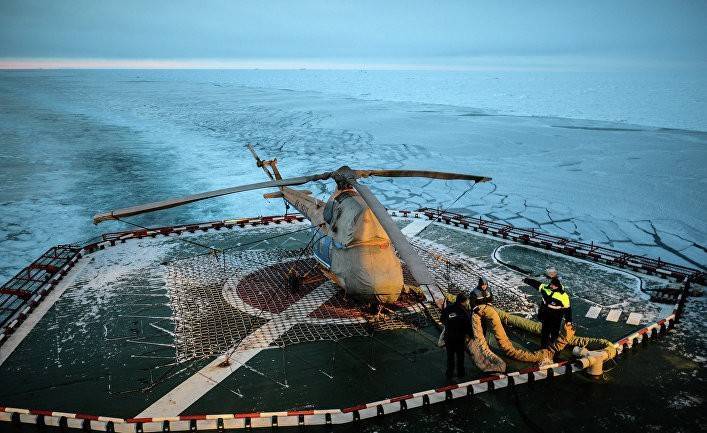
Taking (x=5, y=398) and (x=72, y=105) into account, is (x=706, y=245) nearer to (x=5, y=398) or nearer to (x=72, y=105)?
(x=5, y=398)

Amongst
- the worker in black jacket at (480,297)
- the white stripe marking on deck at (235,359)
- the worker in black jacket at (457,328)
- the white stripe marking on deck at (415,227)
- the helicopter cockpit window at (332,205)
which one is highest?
the helicopter cockpit window at (332,205)

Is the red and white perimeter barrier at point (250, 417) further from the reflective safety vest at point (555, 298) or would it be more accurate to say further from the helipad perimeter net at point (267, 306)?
the helipad perimeter net at point (267, 306)

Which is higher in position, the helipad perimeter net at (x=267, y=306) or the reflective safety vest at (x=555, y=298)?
the reflective safety vest at (x=555, y=298)

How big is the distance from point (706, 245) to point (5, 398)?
1750 cm

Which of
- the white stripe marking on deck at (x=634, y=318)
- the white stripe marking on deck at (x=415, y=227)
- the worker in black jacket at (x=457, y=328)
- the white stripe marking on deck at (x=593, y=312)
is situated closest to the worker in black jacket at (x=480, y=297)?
the worker in black jacket at (x=457, y=328)

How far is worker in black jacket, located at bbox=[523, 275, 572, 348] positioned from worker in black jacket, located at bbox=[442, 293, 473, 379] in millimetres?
1328

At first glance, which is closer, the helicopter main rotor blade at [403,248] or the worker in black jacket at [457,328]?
the helicopter main rotor blade at [403,248]

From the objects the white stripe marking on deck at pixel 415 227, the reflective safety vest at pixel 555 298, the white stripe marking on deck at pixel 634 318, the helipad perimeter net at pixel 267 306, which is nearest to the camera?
the reflective safety vest at pixel 555 298

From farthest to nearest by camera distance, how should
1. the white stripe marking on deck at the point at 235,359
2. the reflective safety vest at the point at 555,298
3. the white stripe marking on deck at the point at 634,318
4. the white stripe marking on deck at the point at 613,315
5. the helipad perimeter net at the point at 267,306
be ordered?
1. the white stripe marking on deck at the point at 613,315
2. the white stripe marking on deck at the point at 634,318
3. the helipad perimeter net at the point at 267,306
4. the reflective safety vest at the point at 555,298
5. the white stripe marking on deck at the point at 235,359

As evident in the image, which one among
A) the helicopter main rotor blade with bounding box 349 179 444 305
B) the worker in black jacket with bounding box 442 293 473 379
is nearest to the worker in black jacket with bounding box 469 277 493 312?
the worker in black jacket with bounding box 442 293 473 379

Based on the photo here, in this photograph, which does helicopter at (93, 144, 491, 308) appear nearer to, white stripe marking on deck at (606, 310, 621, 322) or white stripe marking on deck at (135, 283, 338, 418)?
white stripe marking on deck at (135, 283, 338, 418)

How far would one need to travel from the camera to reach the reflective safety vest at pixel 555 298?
7000 mm

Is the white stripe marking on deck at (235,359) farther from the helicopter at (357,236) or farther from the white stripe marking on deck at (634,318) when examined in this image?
the white stripe marking on deck at (634,318)

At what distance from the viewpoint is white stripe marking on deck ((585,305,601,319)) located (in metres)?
8.87
